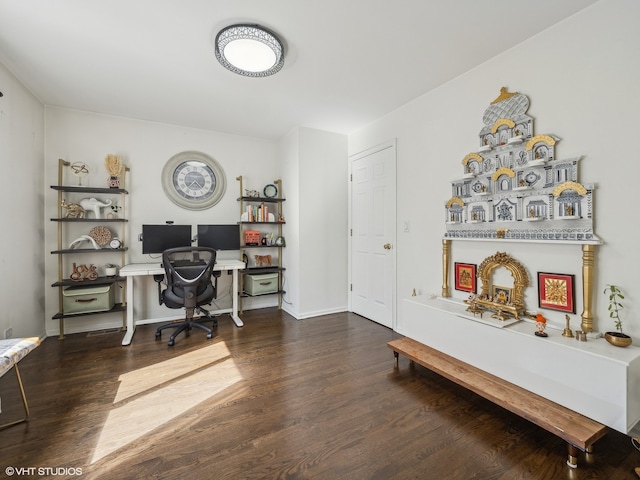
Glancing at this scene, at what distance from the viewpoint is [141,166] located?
11.6ft

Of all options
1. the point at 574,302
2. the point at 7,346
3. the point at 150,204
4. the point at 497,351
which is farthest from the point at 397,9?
the point at 150,204

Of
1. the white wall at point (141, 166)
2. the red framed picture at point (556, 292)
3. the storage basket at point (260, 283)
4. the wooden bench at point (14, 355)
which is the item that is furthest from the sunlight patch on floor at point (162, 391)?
the red framed picture at point (556, 292)

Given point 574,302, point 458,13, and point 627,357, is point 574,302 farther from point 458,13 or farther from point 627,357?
point 458,13

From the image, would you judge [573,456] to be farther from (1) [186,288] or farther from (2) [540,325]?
(1) [186,288]

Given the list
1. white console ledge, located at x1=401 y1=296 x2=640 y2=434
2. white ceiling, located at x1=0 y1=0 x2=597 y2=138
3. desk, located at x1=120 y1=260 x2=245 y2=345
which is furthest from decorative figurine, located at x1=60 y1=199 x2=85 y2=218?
white console ledge, located at x1=401 y1=296 x2=640 y2=434

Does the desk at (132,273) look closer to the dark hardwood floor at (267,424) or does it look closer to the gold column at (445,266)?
the dark hardwood floor at (267,424)

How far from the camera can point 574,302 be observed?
1.81 metres

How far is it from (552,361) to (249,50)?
2775 millimetres

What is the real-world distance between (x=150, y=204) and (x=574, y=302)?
426cm

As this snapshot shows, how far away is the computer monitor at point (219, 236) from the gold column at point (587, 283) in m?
→ 3.42

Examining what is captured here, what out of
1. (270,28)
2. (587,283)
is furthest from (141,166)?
(587,283)

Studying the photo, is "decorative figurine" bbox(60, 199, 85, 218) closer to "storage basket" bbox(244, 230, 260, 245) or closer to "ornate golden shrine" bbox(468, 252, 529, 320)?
"storage basket" bbox(244, 230, 260, 245)

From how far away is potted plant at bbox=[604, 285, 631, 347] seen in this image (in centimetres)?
151

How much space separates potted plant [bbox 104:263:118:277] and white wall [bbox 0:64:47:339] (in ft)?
1.84
